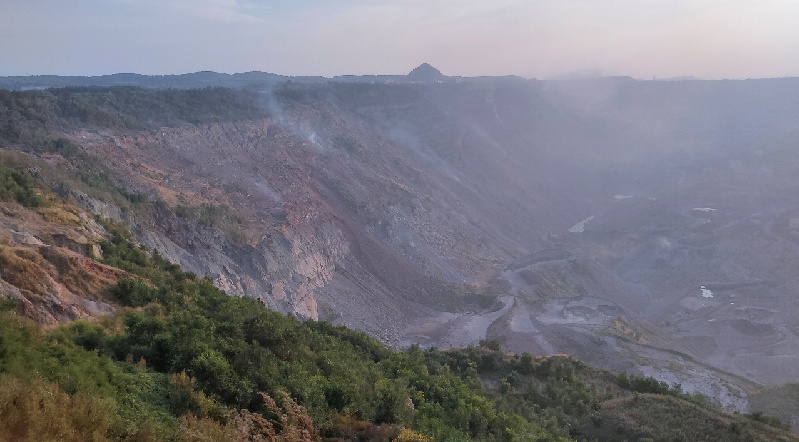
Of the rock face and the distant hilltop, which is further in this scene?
the distant hilltop

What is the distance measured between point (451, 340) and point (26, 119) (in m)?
28.6

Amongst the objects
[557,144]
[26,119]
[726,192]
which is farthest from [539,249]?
[26,119]

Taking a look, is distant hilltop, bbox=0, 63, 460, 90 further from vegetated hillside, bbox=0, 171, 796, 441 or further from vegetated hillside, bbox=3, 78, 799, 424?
vegetated hillside, bbox=0, 171, 796, 441

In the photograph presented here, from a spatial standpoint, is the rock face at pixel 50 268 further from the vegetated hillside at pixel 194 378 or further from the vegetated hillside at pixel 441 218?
the vegetated hillside at pixel 441 218

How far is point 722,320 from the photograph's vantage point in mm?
45156

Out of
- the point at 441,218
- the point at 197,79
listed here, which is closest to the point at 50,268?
the point at 441,218

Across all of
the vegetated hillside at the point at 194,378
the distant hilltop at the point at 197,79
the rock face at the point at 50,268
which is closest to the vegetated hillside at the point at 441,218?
the rock face at the point at 50,268

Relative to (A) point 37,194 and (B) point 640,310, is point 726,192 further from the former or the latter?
(A) point 37,194

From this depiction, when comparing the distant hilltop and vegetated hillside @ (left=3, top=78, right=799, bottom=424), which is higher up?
the distant hilltop

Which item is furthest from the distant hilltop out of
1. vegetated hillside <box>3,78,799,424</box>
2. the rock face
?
the rock face

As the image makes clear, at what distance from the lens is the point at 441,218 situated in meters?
55.9

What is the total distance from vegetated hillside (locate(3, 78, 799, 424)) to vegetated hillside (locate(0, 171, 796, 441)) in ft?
34.4

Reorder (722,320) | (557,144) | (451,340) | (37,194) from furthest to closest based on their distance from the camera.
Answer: (557,144)
(722,320)
(451,340)
(37,194)

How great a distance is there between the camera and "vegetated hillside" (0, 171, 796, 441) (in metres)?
6.40
